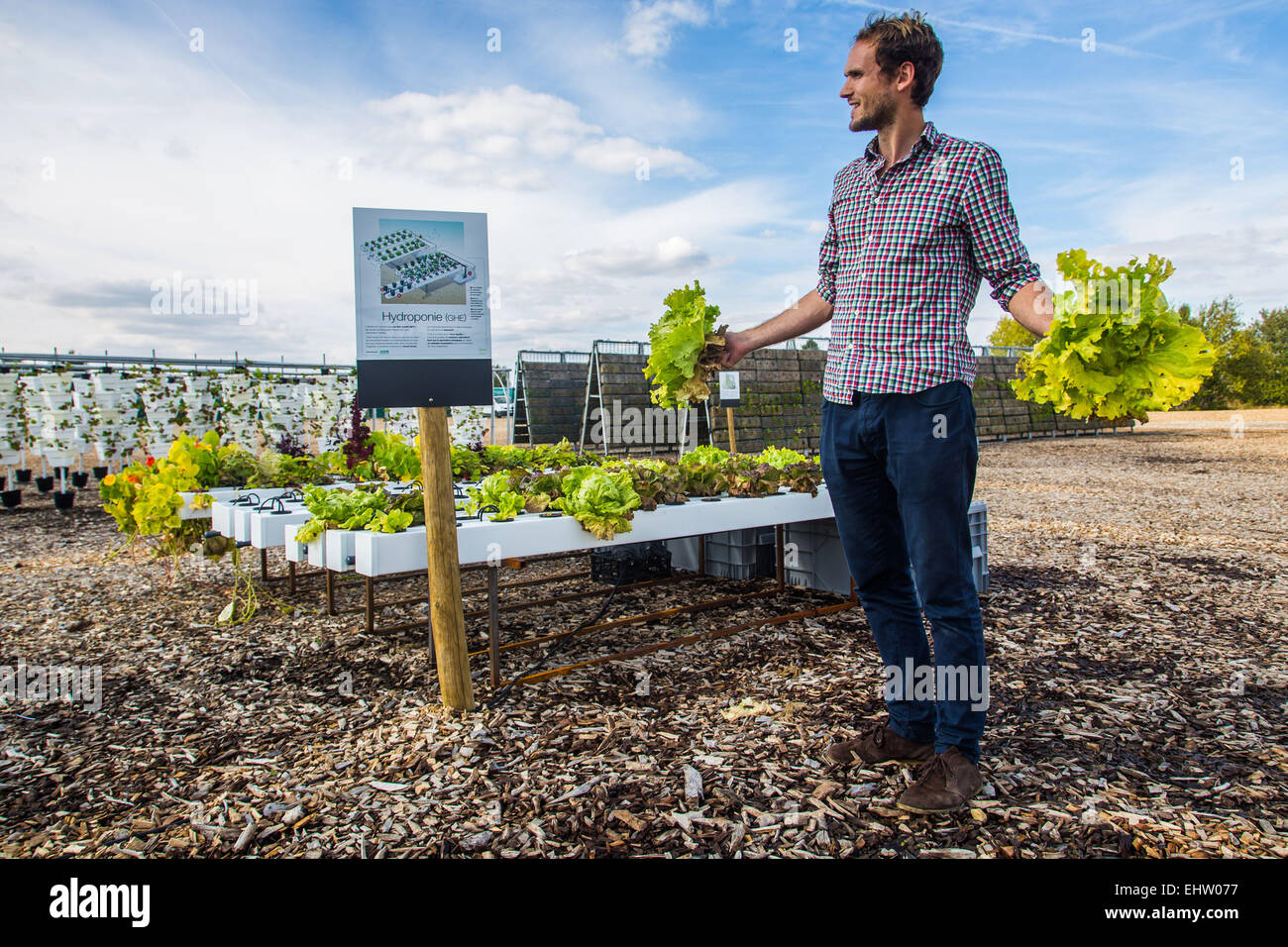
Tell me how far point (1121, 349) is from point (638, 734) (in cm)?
208

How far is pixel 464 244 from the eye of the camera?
10.3 feet

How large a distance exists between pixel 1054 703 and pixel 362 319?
10.5ft

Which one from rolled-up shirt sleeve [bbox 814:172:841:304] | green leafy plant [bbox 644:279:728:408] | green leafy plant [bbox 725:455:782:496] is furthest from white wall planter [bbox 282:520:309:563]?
rolled-up shirt sleeve [bbox 814:172:841:304]

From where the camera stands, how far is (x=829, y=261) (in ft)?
8.62

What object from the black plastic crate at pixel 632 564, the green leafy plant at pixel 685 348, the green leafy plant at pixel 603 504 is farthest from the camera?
the black plastic crate at pixel 632 564

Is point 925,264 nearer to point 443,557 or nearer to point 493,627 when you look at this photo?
point 443,557

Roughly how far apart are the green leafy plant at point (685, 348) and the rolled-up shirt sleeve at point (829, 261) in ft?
1.44

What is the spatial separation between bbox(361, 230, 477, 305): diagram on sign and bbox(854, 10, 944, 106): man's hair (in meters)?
1.70

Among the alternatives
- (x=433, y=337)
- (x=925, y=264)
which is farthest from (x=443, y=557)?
(x=925, y=264)

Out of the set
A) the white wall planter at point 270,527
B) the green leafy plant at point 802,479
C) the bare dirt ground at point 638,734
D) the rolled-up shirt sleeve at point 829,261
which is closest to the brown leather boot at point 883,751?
the bare dirt ground at point 638,734

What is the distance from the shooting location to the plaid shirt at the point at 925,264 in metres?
2.17

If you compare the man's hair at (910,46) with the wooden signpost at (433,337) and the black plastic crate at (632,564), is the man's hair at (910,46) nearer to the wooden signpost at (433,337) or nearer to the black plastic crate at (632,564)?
the wooden signpost at (433,337)
